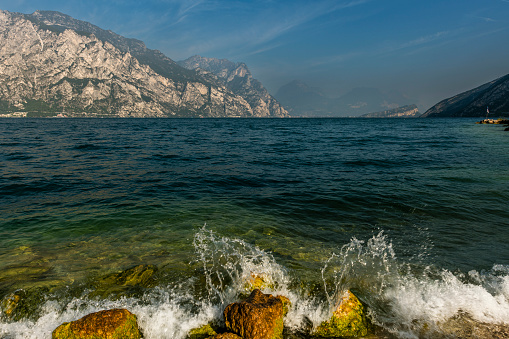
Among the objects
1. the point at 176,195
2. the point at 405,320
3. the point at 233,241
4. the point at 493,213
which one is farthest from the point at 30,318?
the point at 493,213

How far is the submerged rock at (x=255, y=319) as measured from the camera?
485 centimetres

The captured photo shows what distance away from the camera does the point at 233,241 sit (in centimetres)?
972

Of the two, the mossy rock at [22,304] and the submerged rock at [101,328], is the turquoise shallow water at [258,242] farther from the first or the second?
the submerged rock at [101,328]

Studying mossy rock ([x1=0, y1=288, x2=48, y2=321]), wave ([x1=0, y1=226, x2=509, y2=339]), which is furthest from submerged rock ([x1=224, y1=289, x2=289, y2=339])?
mossy rock ([x1=0, y1=288, x2=48, y2=321])

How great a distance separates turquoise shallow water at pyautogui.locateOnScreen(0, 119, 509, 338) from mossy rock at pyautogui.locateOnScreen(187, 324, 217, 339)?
0.21 meters

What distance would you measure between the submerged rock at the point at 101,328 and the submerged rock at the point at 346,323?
4022 millimetres

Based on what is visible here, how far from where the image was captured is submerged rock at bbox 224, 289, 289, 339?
4.85 m

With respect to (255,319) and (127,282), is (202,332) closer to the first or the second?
(255,319)

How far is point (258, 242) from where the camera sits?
974cm

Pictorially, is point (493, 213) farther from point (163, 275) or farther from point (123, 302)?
point (123, 302)

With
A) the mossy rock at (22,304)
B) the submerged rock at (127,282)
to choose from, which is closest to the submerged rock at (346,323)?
the submerged rock at (127,282)

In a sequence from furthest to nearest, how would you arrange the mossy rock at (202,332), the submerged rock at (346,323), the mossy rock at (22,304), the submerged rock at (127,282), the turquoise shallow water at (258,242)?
the submerged rock at (127,282) → the turquoise shallow water at (258,242) → the mossy rock at (22,304) → the submerged rock at (346,323) → the mossy rock at (202,332)

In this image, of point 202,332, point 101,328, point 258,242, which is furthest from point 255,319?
point 258,242

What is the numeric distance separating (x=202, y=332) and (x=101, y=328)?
200 centimetres
